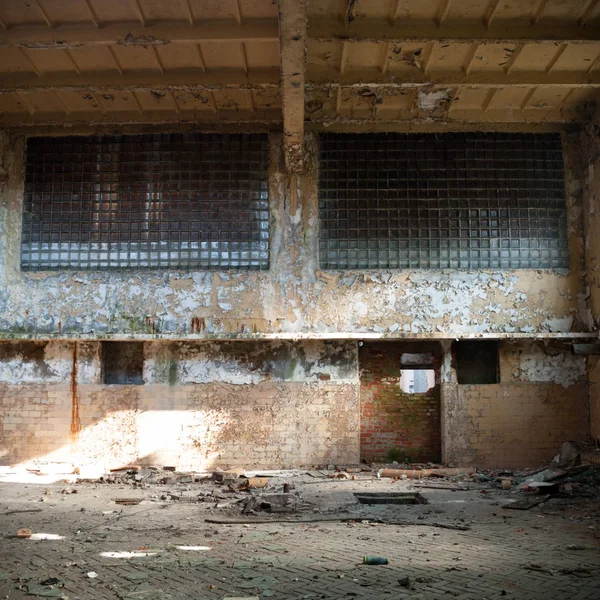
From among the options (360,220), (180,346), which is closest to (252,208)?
(360,220)

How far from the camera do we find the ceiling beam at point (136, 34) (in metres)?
8.18

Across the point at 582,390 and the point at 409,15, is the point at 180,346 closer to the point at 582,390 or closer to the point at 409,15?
the point at 409,15

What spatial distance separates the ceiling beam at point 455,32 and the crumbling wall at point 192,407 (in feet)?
16.1

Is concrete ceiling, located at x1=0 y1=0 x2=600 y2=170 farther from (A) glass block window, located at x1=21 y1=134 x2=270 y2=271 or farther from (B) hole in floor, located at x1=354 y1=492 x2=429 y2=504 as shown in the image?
(B) hole in floor, located at x1=354 y1=492 x2=429 y2=504

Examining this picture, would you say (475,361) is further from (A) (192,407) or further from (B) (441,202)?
(A) (192,407)

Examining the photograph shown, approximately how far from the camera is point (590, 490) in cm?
805

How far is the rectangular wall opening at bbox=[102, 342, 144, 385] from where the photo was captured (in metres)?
10.9

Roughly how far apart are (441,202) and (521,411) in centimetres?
377

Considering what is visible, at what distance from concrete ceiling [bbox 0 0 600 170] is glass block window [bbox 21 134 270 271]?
1.68 ft

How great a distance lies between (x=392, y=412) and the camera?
38.2ft

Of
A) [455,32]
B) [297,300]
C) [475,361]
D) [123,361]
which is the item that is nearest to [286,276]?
[297,300]

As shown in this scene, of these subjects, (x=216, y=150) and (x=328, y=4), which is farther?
(x=216, y=150)

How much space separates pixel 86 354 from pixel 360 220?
17.0 ft

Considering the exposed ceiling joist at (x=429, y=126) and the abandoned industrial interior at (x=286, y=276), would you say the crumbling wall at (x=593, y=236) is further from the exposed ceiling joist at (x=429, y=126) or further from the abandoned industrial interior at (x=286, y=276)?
the exposed ceiling joist at (x=429, y=126)
